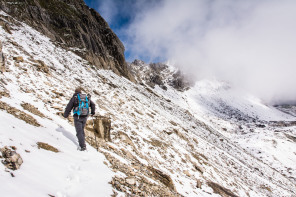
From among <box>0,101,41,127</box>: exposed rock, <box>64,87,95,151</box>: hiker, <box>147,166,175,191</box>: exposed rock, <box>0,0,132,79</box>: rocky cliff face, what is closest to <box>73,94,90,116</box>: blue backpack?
<box>64,87,95,151</box>: hiker

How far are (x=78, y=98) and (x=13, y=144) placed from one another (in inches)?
104

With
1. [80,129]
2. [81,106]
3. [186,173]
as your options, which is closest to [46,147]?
[80,129]

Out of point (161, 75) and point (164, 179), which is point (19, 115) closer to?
point (164, 179)

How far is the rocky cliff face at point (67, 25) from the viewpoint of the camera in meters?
38.0

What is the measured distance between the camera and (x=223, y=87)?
183750 mm

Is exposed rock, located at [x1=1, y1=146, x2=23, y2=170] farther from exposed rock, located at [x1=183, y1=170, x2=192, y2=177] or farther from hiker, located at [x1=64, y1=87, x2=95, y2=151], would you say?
exposed rock, located at [x1=183, y1=170, x2=192, y2=177]

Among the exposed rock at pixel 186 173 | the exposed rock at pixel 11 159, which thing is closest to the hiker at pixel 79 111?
the exposed rock at pixel 11 159

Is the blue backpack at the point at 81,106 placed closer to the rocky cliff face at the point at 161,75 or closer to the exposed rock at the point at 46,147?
the exposed rock at the point at 46,147

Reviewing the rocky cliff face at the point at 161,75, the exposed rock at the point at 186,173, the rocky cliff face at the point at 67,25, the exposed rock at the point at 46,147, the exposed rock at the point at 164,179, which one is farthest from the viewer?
the rocky cliff face at the point at 161,75

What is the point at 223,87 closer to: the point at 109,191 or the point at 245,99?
the point at 245,99

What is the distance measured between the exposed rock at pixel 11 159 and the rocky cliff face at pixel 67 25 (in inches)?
1546

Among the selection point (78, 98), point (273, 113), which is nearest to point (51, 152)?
point (78, 98)

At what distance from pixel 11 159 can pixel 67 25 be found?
177 feet

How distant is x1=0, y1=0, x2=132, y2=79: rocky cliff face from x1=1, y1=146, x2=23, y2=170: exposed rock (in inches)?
1546
